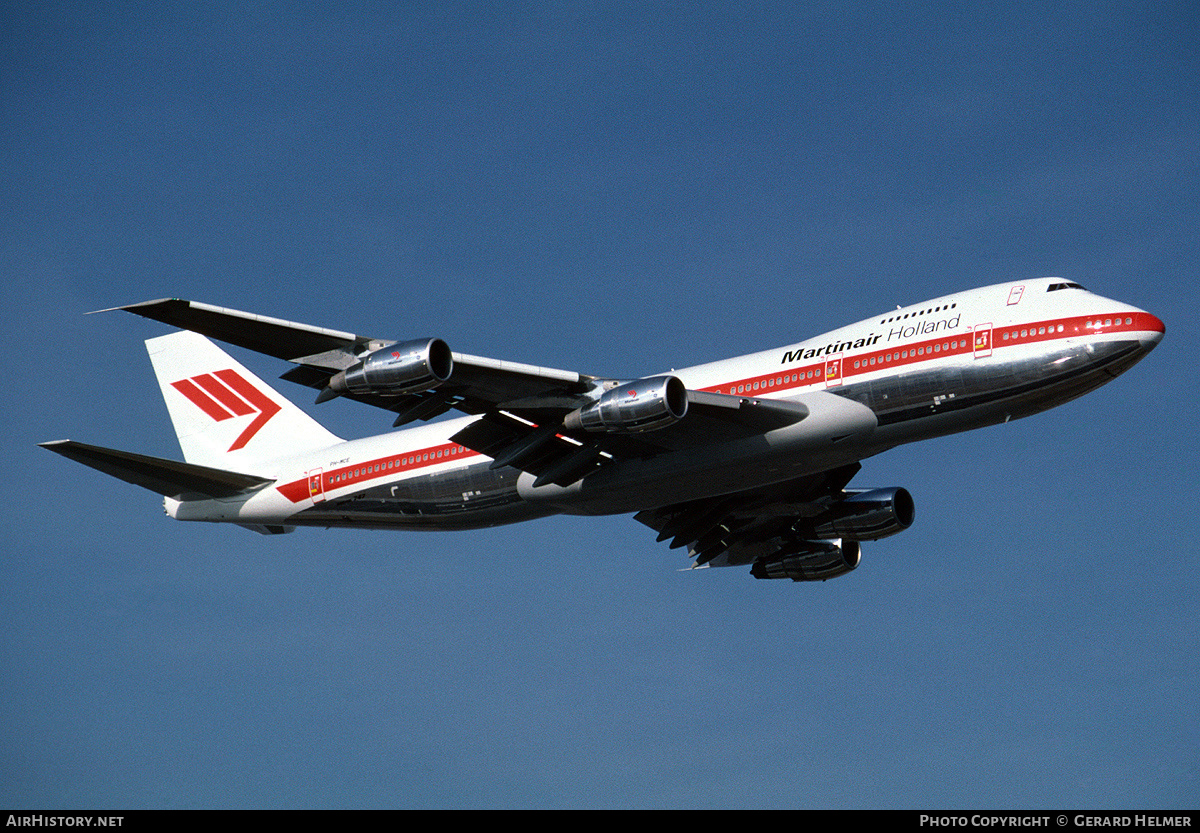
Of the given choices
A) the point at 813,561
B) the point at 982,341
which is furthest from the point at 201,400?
the point at 982,341

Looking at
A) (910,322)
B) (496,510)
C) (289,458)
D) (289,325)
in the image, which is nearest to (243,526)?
(289,458)

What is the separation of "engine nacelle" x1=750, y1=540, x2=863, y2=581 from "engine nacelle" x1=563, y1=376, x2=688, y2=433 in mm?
14994

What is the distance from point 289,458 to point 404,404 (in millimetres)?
12668

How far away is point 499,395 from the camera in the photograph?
36.9m

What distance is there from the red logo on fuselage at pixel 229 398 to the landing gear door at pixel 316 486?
590 cm

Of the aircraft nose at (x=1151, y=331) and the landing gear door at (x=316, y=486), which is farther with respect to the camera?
the landing gear door at (x=316, y=486)

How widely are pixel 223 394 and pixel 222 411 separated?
2.61ft

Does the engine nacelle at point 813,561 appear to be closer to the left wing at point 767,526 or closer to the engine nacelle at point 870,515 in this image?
the left wing at point 767,526

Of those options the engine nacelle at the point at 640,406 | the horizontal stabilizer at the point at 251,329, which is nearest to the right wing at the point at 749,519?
the engine nacelle at the point at 640,406

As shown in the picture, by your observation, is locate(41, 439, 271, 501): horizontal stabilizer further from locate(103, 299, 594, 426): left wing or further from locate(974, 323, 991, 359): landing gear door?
locate(974, 323, 991, 359): landing gear door

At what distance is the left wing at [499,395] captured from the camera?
32.9 m

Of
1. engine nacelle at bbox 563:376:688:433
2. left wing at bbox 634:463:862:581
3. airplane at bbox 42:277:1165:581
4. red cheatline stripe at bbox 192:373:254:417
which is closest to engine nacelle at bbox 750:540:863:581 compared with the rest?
left wing at bbox 634:463:862:581

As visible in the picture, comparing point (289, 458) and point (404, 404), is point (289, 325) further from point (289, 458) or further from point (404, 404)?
point (289, 458)

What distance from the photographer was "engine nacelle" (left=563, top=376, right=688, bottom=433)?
3416cm
